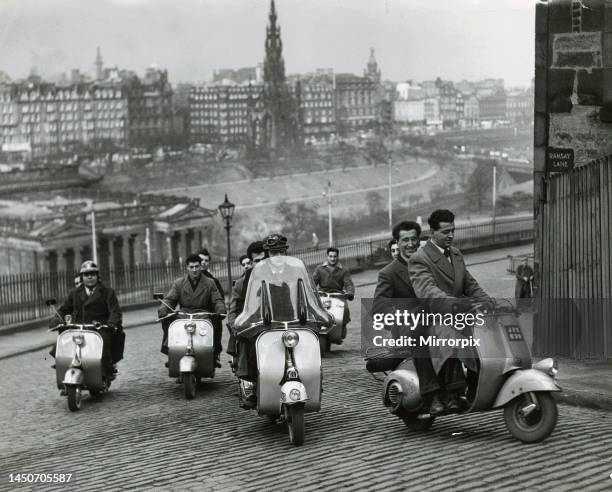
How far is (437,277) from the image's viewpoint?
7887mm

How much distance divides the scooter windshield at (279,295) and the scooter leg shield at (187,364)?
2.76m

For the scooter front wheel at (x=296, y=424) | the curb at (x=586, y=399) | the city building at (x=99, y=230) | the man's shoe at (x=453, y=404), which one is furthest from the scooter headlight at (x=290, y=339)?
the city building at (x=99, y=230)

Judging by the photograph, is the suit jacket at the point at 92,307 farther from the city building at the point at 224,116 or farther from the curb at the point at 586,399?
the city building at the point at 224,116

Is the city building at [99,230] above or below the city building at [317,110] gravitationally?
below

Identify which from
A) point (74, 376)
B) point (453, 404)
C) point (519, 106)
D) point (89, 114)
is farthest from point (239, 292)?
point (89, 114)

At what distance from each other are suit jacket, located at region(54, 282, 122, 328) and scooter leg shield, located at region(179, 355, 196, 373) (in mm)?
871

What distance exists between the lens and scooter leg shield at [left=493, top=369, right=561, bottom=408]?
7210mm

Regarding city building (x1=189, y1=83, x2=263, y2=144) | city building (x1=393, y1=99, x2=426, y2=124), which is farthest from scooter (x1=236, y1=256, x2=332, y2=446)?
city building (x1=393, y1=99, x2=426, y2=124)

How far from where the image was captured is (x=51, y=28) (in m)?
50.3

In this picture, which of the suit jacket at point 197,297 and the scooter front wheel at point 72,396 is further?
the suit jacket at point 197,297

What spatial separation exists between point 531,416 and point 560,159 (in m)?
8.33

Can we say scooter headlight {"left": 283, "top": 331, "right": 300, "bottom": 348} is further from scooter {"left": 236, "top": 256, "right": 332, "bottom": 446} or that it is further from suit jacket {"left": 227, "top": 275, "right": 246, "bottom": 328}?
suit jacket {"left": 227, "top": 275, "right": 246, "bottom": 328}

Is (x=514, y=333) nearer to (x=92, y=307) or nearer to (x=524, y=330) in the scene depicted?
(x=524, y=330)

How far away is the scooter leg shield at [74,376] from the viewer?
11.3 m
